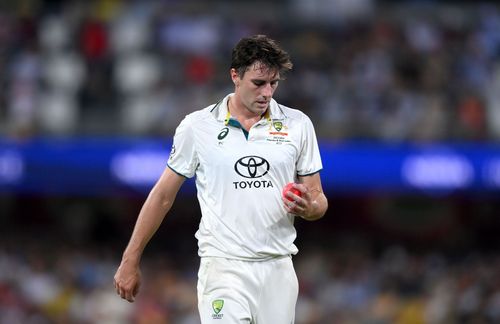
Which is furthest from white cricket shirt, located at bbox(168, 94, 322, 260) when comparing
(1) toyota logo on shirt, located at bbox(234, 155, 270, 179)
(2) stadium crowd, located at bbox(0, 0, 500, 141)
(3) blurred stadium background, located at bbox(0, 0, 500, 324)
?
(2) stadium crowd, located at bbox(0, 0, 500, 141)

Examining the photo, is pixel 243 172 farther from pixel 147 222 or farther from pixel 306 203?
pixel 147 222

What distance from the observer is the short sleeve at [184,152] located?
658cm

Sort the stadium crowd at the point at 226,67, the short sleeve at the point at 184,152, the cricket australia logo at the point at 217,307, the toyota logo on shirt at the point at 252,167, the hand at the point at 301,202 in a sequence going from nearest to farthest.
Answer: the hand at the point at 301,202 → the cricket australia logo at the point at 217,307 → the toyota logo on shirt at the point at 252,167 → the short sleeve at the point at 184,152 → the stadium crowd at the point at 226,67

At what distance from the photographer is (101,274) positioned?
1611cm

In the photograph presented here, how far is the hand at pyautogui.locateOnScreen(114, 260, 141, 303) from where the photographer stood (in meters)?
6.51


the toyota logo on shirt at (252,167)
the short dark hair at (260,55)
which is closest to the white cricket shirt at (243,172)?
the toyota logo on shirt at (252,167)

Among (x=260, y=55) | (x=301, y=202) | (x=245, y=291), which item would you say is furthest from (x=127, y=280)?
(x=260, y=55)

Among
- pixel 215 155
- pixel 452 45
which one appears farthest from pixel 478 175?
pixel 215 155

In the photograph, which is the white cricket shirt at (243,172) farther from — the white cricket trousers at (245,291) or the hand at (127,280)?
the hand at (127,280)

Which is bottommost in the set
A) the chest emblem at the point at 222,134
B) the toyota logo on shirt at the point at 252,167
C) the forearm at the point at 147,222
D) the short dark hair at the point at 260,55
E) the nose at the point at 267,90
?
the forearm at the point at 147,222

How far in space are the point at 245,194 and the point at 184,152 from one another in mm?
459

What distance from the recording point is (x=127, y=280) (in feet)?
21.4

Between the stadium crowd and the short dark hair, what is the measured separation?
9.88 meters

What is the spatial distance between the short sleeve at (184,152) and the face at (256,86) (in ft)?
1.24
